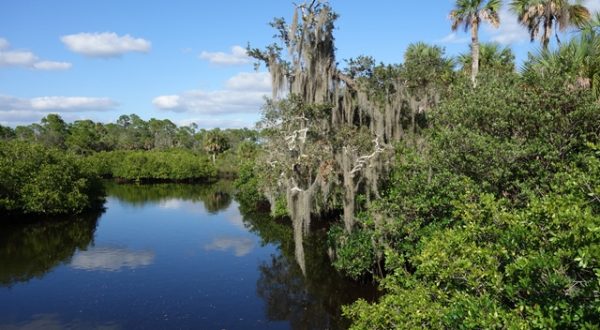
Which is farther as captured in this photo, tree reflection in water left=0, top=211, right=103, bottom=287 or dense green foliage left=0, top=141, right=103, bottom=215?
dense green foliage left=0, top=141, right=103, bottom=215

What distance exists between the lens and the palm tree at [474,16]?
18406 mm

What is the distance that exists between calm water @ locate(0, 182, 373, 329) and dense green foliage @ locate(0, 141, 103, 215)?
135cm

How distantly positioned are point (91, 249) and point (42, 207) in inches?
294

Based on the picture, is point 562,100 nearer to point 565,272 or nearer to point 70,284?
point 565,272

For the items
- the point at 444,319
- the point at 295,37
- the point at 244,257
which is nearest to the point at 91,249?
the point at 244,257

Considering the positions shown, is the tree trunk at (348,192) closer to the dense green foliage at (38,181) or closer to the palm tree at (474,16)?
the palm tree at (474,16)

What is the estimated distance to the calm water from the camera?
1374 cm

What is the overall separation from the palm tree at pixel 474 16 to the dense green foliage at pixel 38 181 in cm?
2522

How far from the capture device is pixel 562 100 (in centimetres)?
966

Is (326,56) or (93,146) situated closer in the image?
(326,56)

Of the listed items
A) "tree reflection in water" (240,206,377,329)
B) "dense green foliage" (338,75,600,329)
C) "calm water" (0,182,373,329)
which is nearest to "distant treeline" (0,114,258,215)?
"calm water" (0,182,373,329)

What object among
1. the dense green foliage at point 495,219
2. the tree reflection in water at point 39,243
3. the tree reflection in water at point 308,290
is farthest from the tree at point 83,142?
the dense green foliage at point 495,219

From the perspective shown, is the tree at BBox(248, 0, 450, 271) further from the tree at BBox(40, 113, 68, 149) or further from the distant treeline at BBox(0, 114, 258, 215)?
Answer: the tree at BBox(40, 113, 68, 149)

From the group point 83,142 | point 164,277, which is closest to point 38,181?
point 164,277
